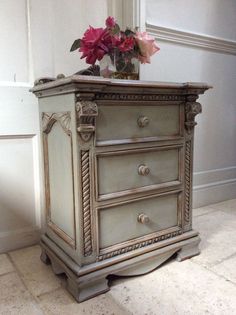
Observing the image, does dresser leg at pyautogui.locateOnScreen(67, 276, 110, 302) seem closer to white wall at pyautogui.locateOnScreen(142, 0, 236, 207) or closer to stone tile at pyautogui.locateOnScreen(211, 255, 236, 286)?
stone tile at pyautogui.locateOnScreen(211, 255, 236, 286)

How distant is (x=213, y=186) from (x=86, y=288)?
4.51ft

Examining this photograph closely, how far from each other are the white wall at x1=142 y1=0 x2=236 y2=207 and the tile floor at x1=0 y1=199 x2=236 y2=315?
77 centimetres

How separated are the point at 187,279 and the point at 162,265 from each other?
0.14 meters

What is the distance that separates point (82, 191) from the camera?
103 cm

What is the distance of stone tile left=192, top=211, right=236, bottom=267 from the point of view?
4.43 ft

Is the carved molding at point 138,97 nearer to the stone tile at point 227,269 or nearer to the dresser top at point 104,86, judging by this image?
the dresser top at point 104,86

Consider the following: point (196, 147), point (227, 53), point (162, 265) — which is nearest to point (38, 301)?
point (162, 265)

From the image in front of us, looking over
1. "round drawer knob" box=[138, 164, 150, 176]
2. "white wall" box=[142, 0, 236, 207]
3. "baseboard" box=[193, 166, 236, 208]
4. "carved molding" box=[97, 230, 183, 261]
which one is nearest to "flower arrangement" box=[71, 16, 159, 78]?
"round drawer knob" box=[138, 164, 150, 176]

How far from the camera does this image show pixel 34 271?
1245 millimetres

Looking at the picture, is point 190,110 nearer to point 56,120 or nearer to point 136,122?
point 136,122

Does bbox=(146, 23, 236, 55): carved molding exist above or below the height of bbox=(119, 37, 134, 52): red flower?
above

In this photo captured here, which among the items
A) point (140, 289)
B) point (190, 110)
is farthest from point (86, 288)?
point (190, 110)

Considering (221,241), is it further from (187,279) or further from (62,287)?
(62,287)

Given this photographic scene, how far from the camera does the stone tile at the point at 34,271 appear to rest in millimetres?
1126
